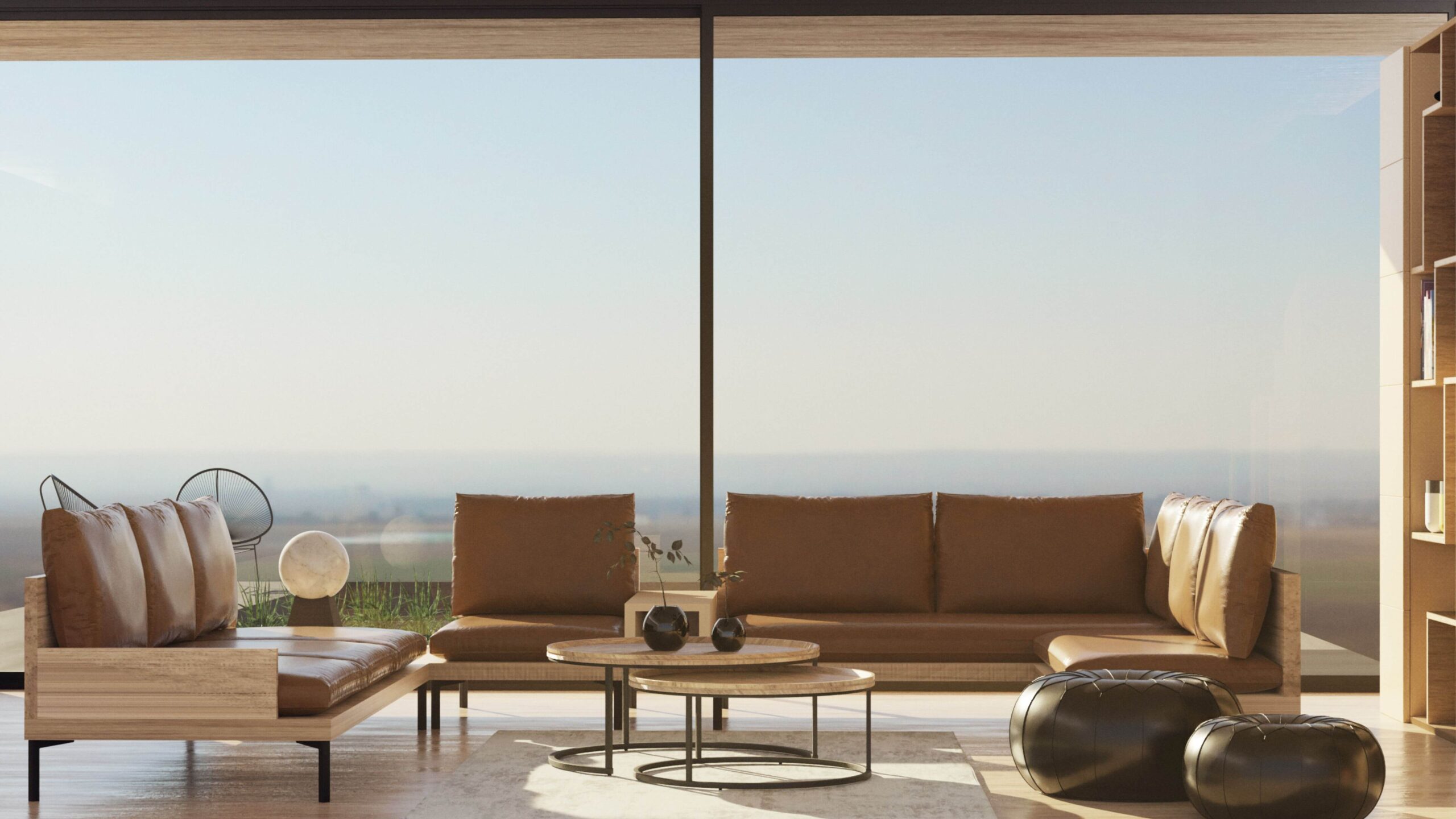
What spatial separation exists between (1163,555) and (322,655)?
3.05 metres

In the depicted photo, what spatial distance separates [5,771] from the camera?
4562 mm

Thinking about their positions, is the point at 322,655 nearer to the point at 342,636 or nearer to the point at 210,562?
the point at 342,636

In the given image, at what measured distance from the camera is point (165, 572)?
4.63 m

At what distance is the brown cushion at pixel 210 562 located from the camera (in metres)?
4.95

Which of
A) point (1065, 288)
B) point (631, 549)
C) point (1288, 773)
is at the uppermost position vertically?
point (1065, 288)

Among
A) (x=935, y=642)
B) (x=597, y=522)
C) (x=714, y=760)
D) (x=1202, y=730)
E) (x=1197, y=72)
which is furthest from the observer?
(x=1197, y=72)

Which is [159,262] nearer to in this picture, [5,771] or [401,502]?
[401,502]

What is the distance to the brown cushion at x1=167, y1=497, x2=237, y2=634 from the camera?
16.2ft

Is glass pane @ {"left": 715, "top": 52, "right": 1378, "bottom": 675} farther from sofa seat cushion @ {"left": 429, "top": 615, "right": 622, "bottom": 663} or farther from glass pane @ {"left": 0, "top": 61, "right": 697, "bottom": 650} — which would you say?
sofa seat cushion @ {"left": 429, "top": 615, "right": 622, "bottom": 663}

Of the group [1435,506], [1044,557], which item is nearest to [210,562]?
[1044,557]

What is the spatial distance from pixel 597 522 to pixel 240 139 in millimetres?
2560

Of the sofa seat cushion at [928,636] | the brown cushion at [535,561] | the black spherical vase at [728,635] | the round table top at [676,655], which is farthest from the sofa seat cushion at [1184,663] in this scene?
the brown cushion at [535,561]

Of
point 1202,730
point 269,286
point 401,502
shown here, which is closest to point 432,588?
point 401,502

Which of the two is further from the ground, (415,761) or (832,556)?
(832,556)
